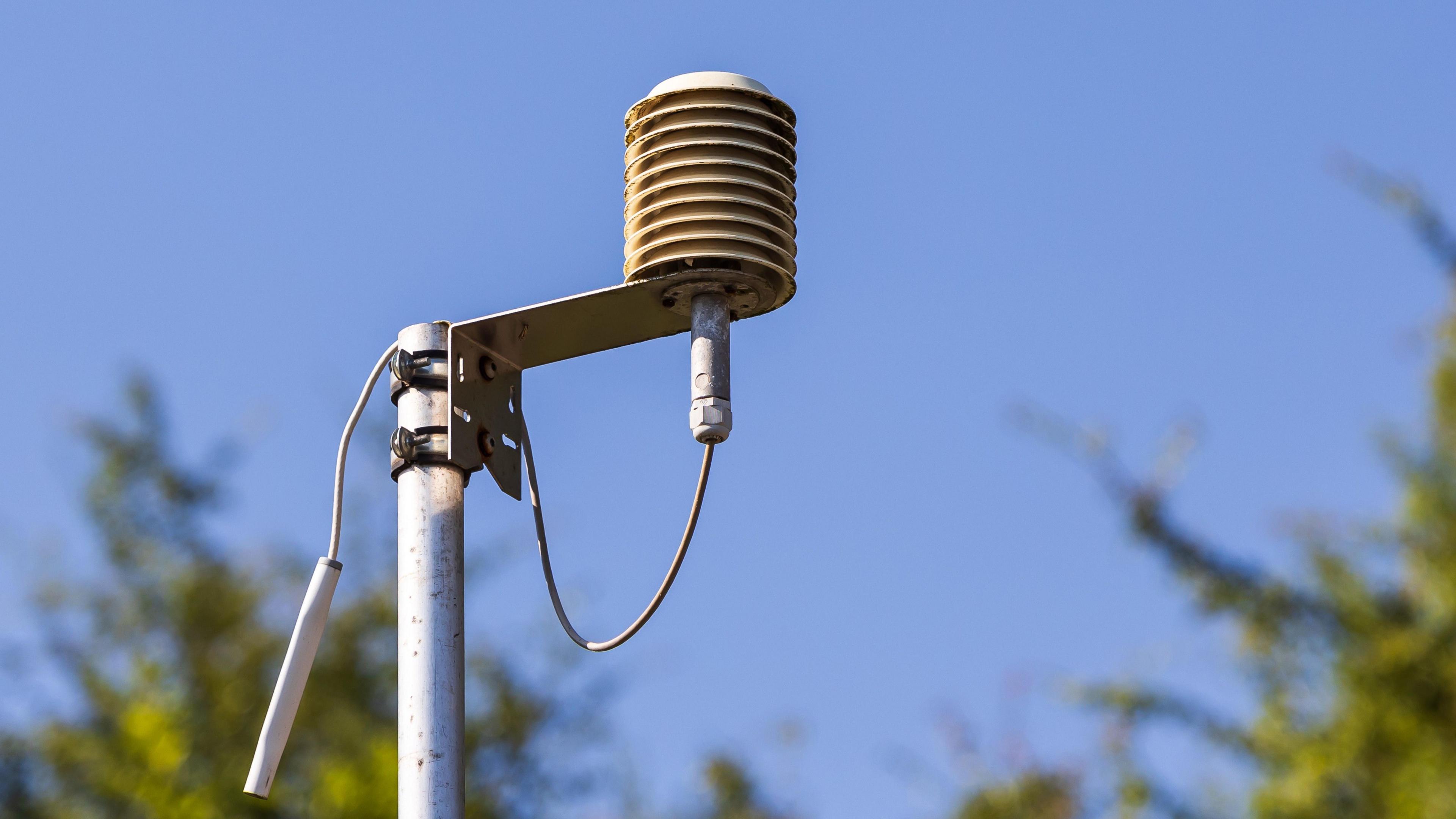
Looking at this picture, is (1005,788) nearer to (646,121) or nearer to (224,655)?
(224,655)

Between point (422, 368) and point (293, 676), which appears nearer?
point (293, 676)

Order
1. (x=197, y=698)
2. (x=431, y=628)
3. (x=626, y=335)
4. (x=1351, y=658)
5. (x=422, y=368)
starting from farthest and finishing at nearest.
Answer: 1. (x=197, y=698)
2. (x=1351, y=658)
3. (x=626, y=335)
4. (x=422, y=368)
5. (x=431, y=628)

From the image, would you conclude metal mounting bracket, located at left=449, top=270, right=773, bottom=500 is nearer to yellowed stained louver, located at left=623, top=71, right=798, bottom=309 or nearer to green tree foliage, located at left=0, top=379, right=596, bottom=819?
yellowed stained louver, located at left=623, top=71, right=798, bottom=309

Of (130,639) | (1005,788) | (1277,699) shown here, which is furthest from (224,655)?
(1277,699)

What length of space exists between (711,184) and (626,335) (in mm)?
280

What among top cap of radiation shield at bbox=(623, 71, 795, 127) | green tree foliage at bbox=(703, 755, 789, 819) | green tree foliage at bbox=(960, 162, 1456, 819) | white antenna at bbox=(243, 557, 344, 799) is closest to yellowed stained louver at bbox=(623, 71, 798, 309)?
top cap of radiation shield at bbox=(623, 71, 795, 127)

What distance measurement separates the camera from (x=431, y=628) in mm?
2225

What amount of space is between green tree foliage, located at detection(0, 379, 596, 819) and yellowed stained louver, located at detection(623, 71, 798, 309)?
8.26 metres

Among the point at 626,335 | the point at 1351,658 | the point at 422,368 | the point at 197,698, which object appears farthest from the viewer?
the point at 197,698

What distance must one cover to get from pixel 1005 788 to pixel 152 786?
5.57m

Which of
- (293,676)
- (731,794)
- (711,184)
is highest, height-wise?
(731,794)

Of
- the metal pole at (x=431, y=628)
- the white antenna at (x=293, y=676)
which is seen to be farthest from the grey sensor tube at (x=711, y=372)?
the white antenna at (x=293, y=676)

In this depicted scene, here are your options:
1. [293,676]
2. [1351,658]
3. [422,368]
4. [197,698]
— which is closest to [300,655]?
[293,676]

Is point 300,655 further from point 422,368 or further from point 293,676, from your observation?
point 422,368
